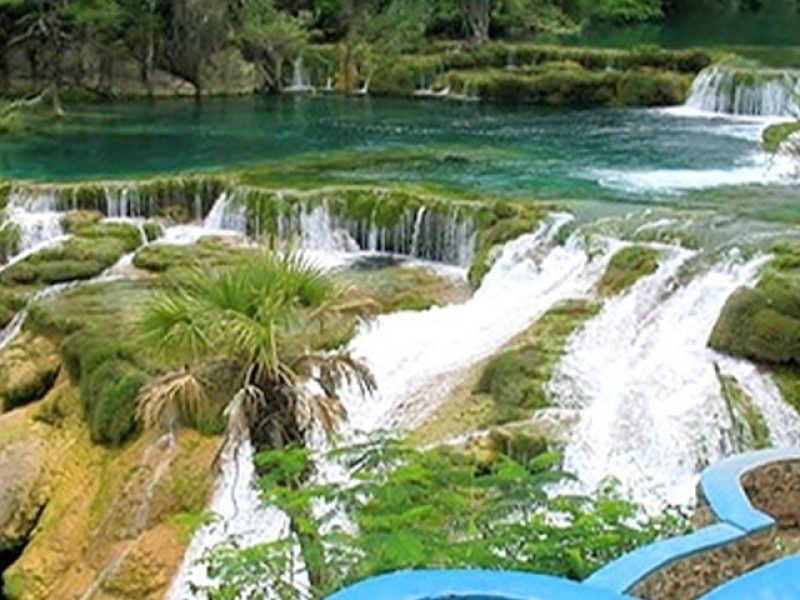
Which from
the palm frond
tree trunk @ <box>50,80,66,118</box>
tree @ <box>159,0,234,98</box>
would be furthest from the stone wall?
tree @ <box>159,0,234,98</box>

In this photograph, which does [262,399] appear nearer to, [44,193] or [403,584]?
[403,584]

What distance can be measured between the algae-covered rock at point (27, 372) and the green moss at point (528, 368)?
521 cm

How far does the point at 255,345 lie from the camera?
352 inches

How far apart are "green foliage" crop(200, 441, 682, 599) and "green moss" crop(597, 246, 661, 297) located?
297 inches

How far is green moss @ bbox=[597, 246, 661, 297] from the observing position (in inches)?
635

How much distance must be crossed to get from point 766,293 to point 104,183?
12.6 meters

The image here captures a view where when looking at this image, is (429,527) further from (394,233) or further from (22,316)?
(394,233)

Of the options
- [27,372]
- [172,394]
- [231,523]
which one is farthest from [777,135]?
[172,394]

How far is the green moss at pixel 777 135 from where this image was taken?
943 inches

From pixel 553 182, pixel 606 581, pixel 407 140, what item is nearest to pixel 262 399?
pixel 606 581

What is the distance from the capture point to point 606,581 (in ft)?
20.0

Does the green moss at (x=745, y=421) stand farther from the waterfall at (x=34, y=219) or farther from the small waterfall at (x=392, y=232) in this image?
the waterfall at (x=34, y=219)

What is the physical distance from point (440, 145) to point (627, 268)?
11.1 meters

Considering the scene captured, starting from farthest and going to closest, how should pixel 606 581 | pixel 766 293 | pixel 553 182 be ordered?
pixel 553 182
pixel 766 293
pixel 606 581
